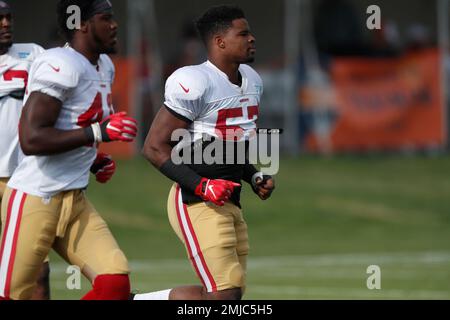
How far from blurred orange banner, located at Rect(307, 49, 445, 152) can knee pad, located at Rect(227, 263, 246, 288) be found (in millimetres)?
14282

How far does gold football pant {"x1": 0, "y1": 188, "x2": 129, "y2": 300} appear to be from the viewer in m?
8.81

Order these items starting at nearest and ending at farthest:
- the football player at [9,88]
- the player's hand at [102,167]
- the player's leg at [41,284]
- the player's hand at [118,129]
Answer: the player's hand at [118,129] < the player's hand at [102,167] < the football player at [9,88] < the player's leg at [41,284]

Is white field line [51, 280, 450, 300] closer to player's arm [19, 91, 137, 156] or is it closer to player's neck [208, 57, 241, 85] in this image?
player's neck [208, 57, 241, 85]

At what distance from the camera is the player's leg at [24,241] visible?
8.80m

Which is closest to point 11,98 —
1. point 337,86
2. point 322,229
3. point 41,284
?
point 41,284

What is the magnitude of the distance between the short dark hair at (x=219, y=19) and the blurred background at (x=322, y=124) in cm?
855

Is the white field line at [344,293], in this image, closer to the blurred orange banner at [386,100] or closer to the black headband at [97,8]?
the black headband at [97,8]

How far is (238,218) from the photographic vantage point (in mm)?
9047

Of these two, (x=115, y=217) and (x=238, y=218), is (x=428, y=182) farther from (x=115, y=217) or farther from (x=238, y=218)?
(x=238, y=218)

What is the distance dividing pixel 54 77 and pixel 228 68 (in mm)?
1131

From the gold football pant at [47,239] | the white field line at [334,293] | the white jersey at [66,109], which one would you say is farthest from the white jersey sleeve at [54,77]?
the white field line at [334,293]

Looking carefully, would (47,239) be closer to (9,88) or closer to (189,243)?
(189,243)
